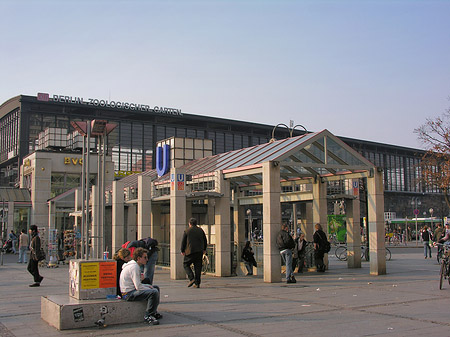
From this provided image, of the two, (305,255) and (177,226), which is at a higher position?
(177,226)

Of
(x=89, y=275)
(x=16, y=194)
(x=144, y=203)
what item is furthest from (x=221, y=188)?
(x=16, y=194)

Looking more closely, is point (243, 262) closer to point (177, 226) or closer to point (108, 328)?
point (177, 226)

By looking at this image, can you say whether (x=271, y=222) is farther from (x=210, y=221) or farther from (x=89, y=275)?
(x=89, y=275)

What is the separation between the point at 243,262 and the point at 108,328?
33.2ft

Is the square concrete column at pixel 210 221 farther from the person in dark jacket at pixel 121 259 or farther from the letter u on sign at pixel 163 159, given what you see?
the person in dark jacket at pixel 121 259

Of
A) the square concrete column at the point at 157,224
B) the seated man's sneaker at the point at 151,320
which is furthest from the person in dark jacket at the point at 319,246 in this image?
the seated man's sneaker at the point at 151,320

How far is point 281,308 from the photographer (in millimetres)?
10023

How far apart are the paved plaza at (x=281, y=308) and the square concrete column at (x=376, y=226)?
0.78m

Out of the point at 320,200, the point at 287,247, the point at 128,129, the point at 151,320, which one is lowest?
the point at 151,320

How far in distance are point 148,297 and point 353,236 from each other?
502 inches

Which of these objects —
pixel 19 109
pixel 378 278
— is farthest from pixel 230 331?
pixel 19 109

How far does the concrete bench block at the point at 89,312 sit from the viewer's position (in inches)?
327

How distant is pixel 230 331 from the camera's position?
7.89 metres

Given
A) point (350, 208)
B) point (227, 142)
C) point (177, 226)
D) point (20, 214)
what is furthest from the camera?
point (227, 142)
